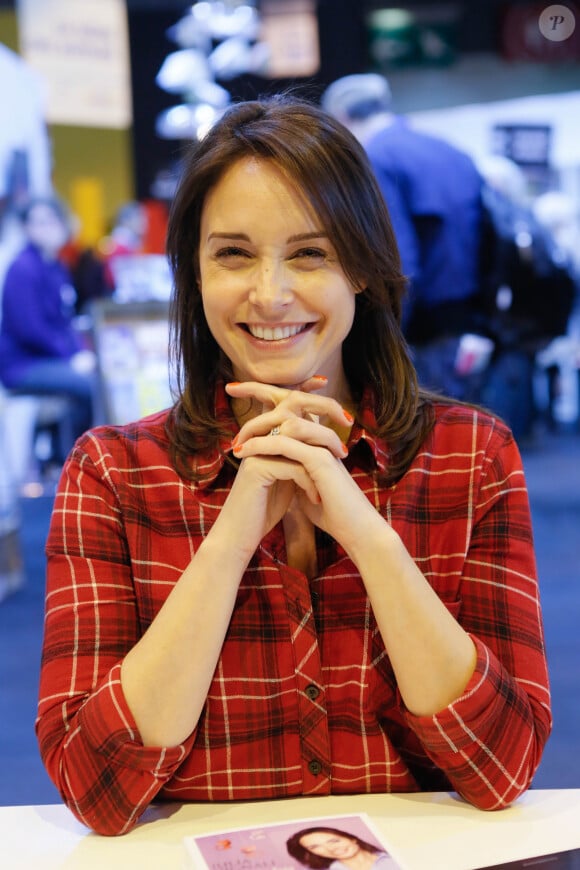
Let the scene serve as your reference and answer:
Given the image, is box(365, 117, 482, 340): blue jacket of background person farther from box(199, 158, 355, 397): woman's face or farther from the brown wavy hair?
box(199, 158, 355, 397): woman's face

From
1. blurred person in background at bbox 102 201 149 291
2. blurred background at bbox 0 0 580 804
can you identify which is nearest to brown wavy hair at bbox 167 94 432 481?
blurred background at bbox 0 0 580 804

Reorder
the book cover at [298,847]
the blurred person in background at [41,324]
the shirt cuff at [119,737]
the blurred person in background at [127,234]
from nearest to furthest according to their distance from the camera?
the book cover at [298,847] → the shirt cuff at [119,737] → the blurred person in background at [41,324] → the blurred person in background at [127,234]

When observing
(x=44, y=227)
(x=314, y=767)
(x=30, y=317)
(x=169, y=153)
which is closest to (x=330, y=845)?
(x=314, y=767)

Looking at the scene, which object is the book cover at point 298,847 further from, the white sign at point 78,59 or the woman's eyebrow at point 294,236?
the white sign at point 78,59

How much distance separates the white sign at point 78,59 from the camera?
6.50 m

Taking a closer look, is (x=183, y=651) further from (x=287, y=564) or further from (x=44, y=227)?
(x=44, y=227)

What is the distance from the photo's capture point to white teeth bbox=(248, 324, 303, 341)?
1.34 m

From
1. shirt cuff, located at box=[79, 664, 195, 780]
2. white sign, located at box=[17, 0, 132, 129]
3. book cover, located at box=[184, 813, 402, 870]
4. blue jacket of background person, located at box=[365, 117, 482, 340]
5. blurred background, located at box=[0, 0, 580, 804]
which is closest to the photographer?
book cover, located at box=[184, 813, 402, 870]

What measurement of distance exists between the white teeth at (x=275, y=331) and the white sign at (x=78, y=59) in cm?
543

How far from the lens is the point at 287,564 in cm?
138

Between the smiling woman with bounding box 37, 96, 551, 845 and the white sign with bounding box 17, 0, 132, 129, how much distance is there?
17.8 ft

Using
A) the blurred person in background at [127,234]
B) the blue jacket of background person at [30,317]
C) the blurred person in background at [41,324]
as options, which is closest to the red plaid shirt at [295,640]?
the blurred person in background at [41,324]

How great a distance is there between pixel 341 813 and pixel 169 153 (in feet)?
26.4

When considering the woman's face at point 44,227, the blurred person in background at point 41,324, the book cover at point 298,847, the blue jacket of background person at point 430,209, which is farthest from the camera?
the woman's face at point 44,227
